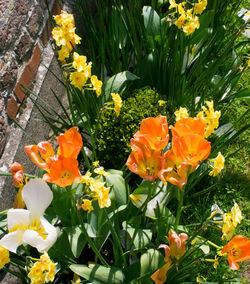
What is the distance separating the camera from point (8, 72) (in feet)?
4.86

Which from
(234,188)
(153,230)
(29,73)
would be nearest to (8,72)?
(29,73)

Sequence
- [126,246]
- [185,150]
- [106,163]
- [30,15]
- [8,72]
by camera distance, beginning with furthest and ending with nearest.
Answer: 1. [106,163]
2. [30,15]
3. [8,72]
4. [126,246]
5. [185,150]

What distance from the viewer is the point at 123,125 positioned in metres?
1.69

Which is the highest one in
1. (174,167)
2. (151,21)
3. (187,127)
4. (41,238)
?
(151,21)

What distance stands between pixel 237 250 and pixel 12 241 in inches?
25.4

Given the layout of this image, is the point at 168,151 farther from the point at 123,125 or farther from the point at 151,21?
the point at 151,21

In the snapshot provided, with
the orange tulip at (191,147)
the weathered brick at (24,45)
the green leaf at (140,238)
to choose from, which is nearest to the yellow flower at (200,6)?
the weathered brick at (24,45)

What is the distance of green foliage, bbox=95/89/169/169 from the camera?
1.68 m

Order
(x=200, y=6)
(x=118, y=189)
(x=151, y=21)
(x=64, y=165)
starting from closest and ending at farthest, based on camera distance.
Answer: (x=64, y=165), (x=118, y=189), (x=200, y=6), (x=151, y=21)

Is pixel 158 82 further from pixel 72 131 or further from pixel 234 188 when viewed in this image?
pixel 72 131

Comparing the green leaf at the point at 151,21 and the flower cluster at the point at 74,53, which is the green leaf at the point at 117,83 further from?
the flower cluster at the point at 74,53

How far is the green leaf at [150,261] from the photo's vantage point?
1.25 m

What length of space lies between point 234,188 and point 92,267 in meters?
1.02

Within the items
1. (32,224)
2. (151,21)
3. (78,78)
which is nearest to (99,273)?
(32,224)
